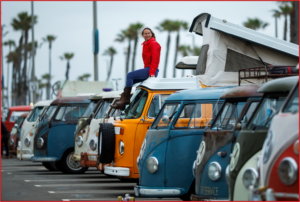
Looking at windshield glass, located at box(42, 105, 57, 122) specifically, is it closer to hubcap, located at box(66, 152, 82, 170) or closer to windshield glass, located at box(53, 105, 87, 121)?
windshield glass, located at box(53, 105, 87, 121)

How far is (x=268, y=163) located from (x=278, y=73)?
3.96 metres

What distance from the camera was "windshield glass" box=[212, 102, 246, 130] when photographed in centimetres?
764

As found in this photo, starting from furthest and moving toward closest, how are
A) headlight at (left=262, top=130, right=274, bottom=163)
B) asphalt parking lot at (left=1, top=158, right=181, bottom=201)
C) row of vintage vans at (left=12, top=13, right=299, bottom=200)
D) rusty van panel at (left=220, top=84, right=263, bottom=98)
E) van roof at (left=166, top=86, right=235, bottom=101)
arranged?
asphalt parking lot at (left=1, top=158, right=181, bottom=201) < van roof at (left=166, top=86, right=235, bottom=101) < rusty van panel at (left=220, top=84, right=263, bottom=98) < row of vintage vans at (left=12, top=13, right=299, bottom=200) < headlight at (left=262, top=130, right=274, bottom=163)

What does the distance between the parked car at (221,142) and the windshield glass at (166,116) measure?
5.35 feet

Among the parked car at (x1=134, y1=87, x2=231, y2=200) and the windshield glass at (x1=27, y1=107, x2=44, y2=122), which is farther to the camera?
the windshield glass at (x1=27, y1=107, x2=44, y2=122)

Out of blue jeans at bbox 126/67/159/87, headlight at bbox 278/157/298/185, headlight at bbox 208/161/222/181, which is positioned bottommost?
A: headlight at bbox 208/161/222/181

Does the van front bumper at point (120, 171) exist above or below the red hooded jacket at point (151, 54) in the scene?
below

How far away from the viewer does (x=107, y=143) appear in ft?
37.5

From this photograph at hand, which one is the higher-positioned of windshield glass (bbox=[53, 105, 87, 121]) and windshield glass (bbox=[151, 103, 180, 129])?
windshield glass (bbox=[53, 105, 87, 121])

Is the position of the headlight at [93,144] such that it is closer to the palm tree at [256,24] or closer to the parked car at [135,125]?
the parked car at [135,125]

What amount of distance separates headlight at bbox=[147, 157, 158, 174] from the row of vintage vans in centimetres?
2

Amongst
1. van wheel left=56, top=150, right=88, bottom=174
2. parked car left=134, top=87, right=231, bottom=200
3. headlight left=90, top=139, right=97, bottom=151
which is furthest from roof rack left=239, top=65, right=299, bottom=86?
van wheel left=56, top=150, right=88, bottom=174

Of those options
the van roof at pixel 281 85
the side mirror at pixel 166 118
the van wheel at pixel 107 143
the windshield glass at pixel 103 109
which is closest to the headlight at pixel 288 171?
the van roof at pixel 281 85

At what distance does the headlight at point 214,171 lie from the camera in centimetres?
712
